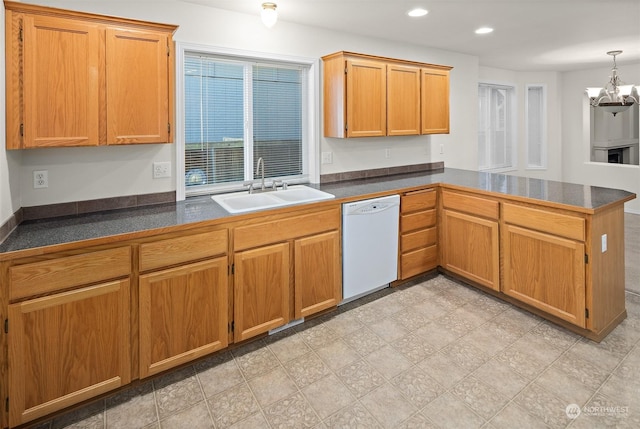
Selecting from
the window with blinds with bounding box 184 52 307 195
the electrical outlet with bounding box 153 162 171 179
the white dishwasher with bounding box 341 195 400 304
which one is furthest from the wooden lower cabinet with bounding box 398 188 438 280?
the electrical outlet with bounding box 153 162 171 179

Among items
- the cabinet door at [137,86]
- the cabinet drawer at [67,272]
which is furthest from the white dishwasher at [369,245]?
the cabinet drawer at [67,272]

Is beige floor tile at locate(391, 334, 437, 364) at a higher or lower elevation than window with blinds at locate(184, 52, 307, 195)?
lower

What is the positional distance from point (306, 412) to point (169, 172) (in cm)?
187

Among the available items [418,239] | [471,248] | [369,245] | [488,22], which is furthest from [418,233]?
[488,22]

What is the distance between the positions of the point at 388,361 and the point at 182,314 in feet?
4.18

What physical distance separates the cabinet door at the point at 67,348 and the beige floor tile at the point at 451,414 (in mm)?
1616

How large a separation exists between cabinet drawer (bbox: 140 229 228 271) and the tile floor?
27.2 inches

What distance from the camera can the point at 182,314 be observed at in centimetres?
216

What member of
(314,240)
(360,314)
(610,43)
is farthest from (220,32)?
(610,43)

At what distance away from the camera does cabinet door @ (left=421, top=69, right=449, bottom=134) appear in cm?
381

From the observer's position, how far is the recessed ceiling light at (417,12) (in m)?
3.00

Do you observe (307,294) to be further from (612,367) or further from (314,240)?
(612,367)

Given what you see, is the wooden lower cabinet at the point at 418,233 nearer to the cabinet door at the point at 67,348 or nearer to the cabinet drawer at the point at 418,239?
the cabinet drawer at the point at 418,239

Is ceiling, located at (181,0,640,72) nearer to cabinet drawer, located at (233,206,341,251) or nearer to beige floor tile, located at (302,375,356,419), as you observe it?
cabinet drawer, located at (233,206,341,251)
